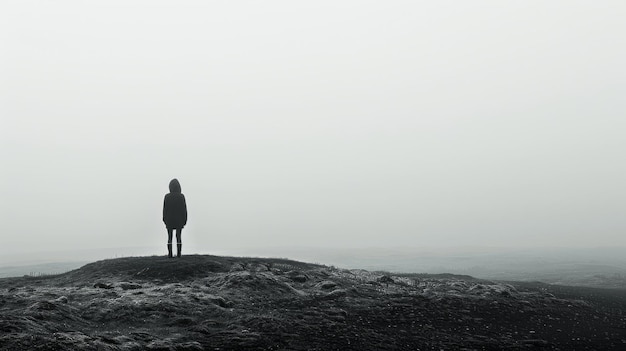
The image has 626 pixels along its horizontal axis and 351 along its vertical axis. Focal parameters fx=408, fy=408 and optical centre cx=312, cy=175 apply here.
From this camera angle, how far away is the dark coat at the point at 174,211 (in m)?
24.6

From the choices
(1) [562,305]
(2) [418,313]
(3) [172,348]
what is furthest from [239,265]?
(1) [562,305]

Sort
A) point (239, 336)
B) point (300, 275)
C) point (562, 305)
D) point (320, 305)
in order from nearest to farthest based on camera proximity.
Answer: point (239, 336) < point (320, 305) < point (562, 305) < point (300, 275)

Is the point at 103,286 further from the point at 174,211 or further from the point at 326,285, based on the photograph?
the point at 326,285

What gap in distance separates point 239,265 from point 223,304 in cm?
783

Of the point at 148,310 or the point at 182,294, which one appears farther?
the point at 182,294

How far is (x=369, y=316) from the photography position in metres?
16.9

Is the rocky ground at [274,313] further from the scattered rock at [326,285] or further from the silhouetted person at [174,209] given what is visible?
the silhouetted person at [174,209]

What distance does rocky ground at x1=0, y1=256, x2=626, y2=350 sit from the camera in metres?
12.8

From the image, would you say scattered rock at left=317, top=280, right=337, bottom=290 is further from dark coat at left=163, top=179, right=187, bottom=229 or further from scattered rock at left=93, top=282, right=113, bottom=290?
scattered rock at left=93, top=282, right=113, bottom=290

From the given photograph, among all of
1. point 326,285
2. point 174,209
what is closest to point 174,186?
point 174,209

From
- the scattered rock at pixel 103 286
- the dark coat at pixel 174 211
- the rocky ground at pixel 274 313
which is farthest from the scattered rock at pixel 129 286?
the dark coat at pixel 174 211

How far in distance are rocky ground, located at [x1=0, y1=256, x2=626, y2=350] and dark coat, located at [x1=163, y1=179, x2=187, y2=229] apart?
2.20 m

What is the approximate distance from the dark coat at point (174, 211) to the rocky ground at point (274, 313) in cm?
220

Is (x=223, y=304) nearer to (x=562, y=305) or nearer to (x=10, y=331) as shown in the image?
(x=10, y=331)
